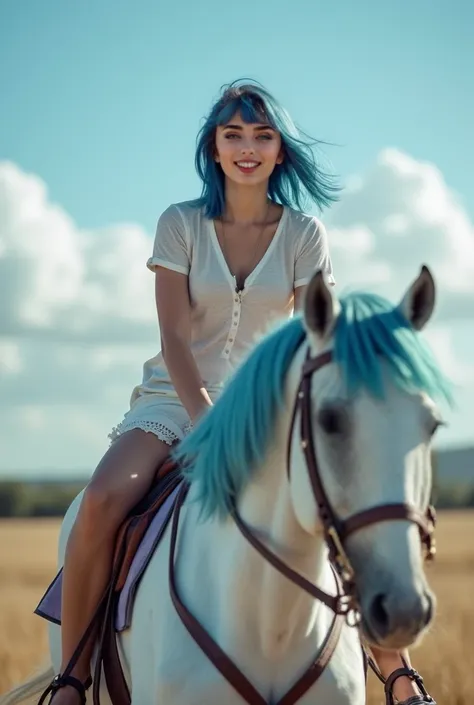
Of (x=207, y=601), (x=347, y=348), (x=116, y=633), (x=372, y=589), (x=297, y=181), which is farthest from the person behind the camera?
(x=297, y=181)

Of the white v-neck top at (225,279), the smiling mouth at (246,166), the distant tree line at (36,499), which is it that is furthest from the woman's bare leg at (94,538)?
the distant tree line at (36,499)

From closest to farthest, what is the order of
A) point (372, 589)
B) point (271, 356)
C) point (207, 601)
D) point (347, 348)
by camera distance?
point (372, 589) < point (347, 348) < point (271, 356) < point (207, 601)

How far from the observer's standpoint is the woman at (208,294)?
5.20 m

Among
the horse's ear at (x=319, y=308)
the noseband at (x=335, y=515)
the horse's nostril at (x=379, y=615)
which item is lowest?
the horse's nostril at (x=379, y=615)

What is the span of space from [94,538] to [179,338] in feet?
3.08

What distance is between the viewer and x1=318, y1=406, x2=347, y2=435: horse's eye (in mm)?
3791

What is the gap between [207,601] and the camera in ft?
14.8

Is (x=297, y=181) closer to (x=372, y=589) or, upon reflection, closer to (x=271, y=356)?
(x=271, y=356)

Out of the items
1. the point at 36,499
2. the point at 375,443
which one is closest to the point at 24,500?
the point at 36,499

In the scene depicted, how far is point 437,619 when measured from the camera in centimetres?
1569

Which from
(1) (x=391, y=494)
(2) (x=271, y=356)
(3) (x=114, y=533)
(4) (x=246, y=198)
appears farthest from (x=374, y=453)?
(4) (x=246, y=198)

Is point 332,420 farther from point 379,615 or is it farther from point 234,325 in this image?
point 234,325

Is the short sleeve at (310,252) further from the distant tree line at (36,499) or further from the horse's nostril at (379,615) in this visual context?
the distant tree line at (36,499)

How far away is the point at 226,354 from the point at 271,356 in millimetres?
1428
